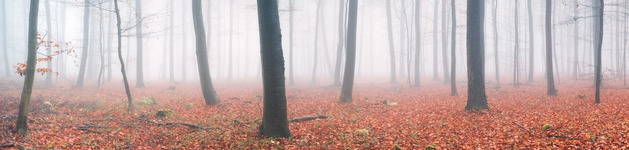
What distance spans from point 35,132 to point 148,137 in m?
2.48

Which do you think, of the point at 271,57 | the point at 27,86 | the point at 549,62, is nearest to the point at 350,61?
the point at 271,57

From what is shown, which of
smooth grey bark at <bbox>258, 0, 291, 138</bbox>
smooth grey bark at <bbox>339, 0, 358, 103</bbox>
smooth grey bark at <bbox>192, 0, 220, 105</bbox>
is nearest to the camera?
smooth grey bark at <bbox>258, 0, 291, 138</bbox>

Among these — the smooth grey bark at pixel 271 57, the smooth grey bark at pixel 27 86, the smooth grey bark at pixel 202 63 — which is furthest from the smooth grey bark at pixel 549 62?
the smooth grey bark at pixel 27 86

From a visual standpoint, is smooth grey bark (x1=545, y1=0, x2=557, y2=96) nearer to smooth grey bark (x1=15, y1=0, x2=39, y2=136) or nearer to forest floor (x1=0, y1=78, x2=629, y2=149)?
forest floor (x1=0, y1=78, x2=629, y2=149)

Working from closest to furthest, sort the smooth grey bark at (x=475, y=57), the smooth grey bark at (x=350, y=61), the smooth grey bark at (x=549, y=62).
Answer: the smooth grey bark at (x=475, y=57) → the smooth grey bark at (x=350, y=61) → the smooth grey bark at (x=549, y=62)

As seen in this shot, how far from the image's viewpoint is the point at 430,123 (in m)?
9.58

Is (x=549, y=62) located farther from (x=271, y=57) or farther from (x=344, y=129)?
(x=271, y=57)

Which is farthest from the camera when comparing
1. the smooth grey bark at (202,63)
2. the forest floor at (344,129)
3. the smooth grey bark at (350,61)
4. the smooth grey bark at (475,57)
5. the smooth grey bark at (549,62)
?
the smooth grey bark at (549,62)

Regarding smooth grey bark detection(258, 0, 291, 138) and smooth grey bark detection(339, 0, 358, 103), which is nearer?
smooth grey bark detection(258, 0, 291, 138)

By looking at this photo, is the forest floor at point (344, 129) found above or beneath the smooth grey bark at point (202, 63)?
beneath

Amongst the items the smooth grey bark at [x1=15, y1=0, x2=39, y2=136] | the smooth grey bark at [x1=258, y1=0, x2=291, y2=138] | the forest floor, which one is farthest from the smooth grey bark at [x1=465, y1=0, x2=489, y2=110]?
the smooth grey bark at [x1=15, y1=0, x2=39, y2=136]

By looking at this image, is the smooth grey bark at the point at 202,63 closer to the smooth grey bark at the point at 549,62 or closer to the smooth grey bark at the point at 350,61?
the smooth grey bark at the point at 350,61

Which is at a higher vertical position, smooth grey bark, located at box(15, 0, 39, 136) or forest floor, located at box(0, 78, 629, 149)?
smooth grey bark, located at box(15, 0, 39, 136)

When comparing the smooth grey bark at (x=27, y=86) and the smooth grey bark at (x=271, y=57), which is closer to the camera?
the smooth grey bark at (x=271, y=57)
